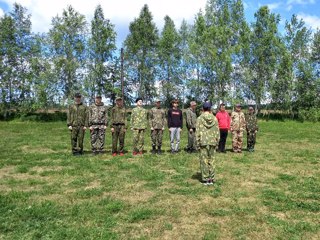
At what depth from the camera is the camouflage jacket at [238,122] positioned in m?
16.1

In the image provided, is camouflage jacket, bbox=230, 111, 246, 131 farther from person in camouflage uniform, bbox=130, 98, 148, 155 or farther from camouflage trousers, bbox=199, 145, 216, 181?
camouflage trousers, bbox=199, 145, 216, 181

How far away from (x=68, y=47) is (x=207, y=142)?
1519 inches

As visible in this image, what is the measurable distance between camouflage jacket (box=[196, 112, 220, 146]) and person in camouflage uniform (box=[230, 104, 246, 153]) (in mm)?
6372

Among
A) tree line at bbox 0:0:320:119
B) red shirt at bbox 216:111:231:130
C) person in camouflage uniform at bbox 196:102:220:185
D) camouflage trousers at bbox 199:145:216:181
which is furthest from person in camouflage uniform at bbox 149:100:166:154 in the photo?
tree line at bbox 0:0:320:119

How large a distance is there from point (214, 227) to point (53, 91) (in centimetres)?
4122

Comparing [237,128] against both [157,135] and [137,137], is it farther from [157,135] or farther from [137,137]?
[137,137]

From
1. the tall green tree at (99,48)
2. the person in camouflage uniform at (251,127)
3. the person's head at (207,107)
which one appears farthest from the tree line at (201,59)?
the person's head at (207,107)

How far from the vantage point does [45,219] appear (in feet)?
22.7

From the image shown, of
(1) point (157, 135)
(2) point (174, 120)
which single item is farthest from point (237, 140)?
(1) point (157, 135)

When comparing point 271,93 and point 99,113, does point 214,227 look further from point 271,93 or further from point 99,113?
point 271,93

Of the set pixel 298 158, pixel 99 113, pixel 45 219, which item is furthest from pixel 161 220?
pixel 298 158

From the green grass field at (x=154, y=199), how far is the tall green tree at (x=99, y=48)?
33741 mm

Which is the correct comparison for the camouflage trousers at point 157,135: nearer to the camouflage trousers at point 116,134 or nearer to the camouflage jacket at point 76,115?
the camouflage trousers at point 116,134

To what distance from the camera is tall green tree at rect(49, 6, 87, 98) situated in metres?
44.2
